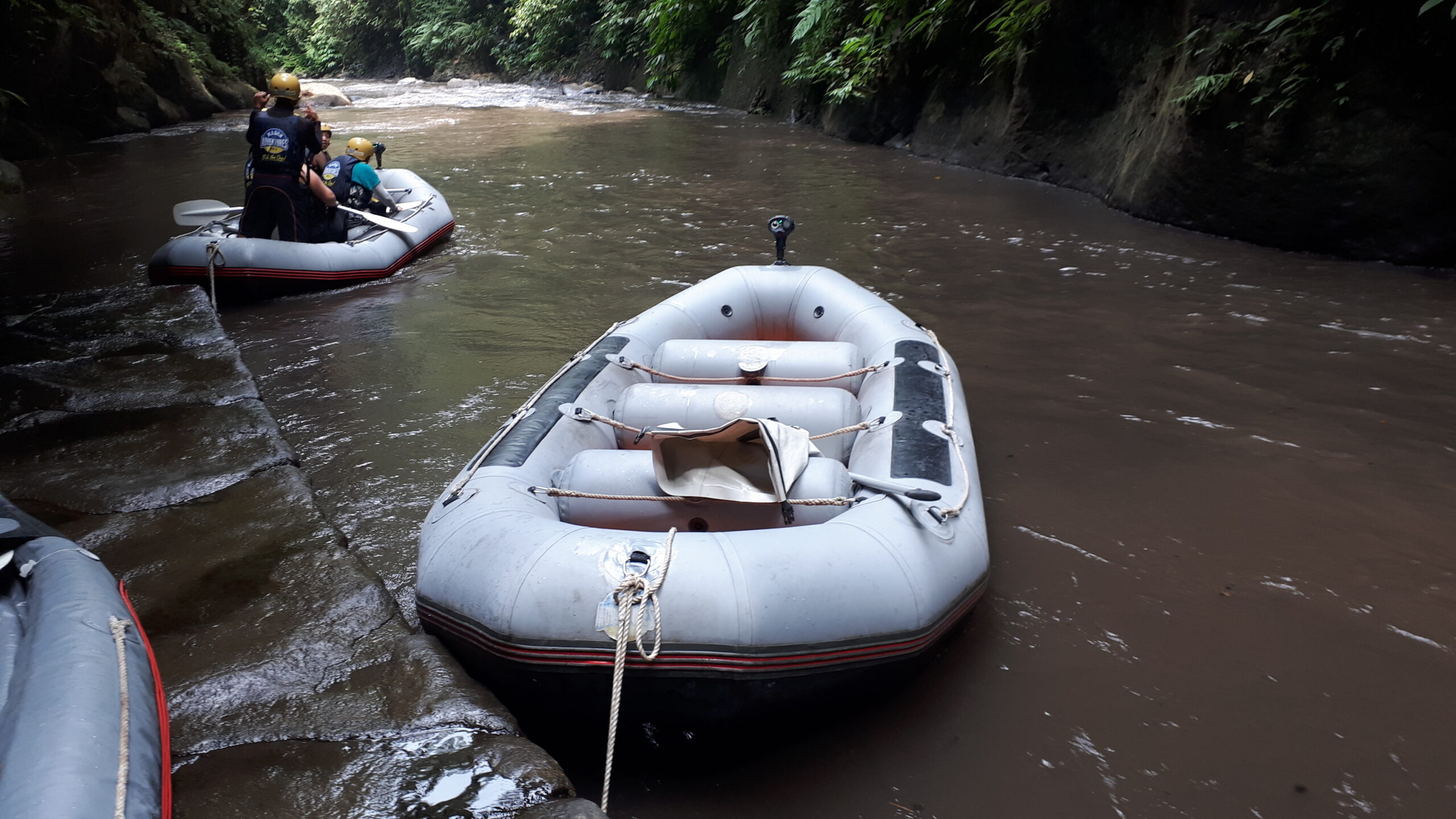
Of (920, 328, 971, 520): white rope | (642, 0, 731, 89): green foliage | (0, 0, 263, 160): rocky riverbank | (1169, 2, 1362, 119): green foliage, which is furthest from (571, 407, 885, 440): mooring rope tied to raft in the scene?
(642, 0, 731, 89): green foliage

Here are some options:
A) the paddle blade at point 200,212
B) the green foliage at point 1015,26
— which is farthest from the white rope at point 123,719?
the green foliage at point 1015,26

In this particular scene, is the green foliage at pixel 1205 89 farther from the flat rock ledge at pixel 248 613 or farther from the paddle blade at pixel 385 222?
the flat rock ledge at pixel 248 613

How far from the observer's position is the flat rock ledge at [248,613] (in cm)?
198

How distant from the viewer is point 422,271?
6953 mm

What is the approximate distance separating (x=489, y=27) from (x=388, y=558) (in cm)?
2824

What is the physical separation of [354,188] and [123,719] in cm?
640

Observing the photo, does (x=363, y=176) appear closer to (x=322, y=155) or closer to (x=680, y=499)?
(x=322, y=155)

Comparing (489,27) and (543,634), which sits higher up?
(489,27)

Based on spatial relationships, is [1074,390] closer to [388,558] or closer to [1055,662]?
[1055,662]

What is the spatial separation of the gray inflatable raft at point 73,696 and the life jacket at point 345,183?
552cm

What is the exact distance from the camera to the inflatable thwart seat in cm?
222

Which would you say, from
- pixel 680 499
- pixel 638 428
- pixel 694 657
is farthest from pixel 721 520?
pixel 638 428

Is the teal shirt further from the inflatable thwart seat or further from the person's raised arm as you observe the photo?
the inflatable thwart seat

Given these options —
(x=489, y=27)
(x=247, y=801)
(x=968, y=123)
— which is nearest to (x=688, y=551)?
(x=247, y=801)
